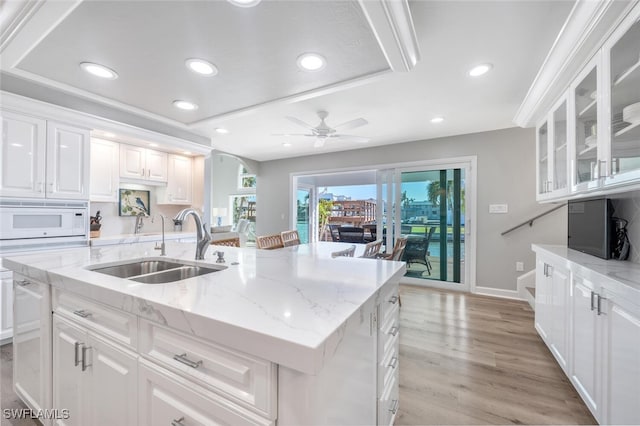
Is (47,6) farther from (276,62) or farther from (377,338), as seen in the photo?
(377,338)

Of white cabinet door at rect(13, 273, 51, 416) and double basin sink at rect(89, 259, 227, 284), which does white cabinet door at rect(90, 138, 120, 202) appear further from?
double basin sink at rect(89, 259, 227, 284)

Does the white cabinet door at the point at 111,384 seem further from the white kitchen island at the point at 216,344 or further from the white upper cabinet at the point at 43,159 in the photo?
the white upper cabinet at the point at 43,159

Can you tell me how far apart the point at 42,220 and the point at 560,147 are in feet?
16.3

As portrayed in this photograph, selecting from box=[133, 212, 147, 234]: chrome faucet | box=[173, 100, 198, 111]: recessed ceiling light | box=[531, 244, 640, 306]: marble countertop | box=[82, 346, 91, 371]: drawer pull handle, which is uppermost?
box=[173, 100, 198, 111]: recessed ceiling light

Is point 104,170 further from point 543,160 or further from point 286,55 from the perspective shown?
point 543,160

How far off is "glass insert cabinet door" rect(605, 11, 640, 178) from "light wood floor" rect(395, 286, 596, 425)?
4.82 ft

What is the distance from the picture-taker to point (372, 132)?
403 centimetres

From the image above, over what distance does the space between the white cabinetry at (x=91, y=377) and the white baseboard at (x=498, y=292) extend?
14.2 feet

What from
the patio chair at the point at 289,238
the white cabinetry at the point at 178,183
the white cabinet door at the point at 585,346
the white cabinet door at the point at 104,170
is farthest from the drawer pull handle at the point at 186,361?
the white cabinetry at the point at 178,183

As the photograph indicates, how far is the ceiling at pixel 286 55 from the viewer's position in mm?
1610

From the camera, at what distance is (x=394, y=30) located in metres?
1.61

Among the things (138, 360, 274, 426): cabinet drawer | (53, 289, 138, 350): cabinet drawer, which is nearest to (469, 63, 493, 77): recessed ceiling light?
(138, 360, 274, 426): cabinet drawer

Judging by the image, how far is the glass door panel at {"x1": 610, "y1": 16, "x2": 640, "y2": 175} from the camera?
54.9 inches

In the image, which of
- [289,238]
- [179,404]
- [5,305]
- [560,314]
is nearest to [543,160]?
[560,314]
